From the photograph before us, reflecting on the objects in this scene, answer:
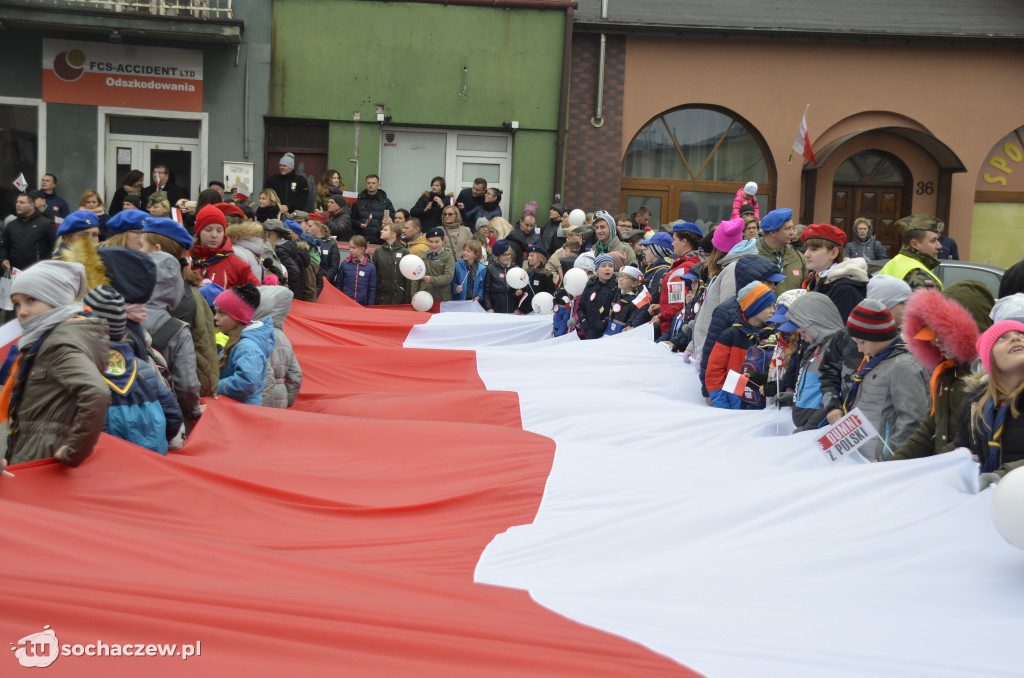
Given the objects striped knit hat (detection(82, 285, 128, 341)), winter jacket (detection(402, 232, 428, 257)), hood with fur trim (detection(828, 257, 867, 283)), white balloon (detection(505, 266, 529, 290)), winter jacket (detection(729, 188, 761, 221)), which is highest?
winter jacket (detection(729, 188, 761, 221))

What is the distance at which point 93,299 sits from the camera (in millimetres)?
4676

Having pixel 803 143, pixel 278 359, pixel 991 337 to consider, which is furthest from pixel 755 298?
pixel 803 143

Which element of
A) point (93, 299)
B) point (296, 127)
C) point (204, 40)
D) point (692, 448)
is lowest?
point (692, 448)

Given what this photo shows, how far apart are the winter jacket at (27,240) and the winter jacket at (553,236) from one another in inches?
269

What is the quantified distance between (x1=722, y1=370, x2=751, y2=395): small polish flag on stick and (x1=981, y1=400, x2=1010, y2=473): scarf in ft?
8.31

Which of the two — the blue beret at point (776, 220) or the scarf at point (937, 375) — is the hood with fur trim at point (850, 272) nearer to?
the blue beret at point (776, 220)

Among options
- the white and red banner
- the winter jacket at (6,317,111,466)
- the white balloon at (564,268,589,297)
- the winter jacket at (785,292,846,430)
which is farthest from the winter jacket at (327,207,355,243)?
the winter jacket at (6,317,111,466)

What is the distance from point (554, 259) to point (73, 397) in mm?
10089

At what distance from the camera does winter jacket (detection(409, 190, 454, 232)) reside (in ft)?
52.5

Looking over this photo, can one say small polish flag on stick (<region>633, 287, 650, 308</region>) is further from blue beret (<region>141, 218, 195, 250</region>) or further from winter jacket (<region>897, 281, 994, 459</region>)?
winter jacket (<region>897, 281, 994, 459</region>)

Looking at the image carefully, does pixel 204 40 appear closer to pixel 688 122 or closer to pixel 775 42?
pixel 688 122

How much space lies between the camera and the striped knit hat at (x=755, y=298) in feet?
23.5

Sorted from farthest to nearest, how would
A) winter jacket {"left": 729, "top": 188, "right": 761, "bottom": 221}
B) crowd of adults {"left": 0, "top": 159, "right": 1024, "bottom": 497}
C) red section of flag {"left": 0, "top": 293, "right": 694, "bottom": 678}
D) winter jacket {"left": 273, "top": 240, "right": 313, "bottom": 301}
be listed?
winter jacket {"left": 273, "top": 240, "right": 313, "bottom": 301}
winter jacket {"left": 729, "top": 188, "right": 761, "bottom": 221}
crowd of adults {"left": 0, "top": 159, "right": 1024, "bottom": 497}
red section of flag {"left": 0, "top": 293, "right": 694, "bottom": 678}

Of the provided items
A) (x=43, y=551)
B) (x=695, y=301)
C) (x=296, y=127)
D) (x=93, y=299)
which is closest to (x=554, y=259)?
(x=695, y=301)
